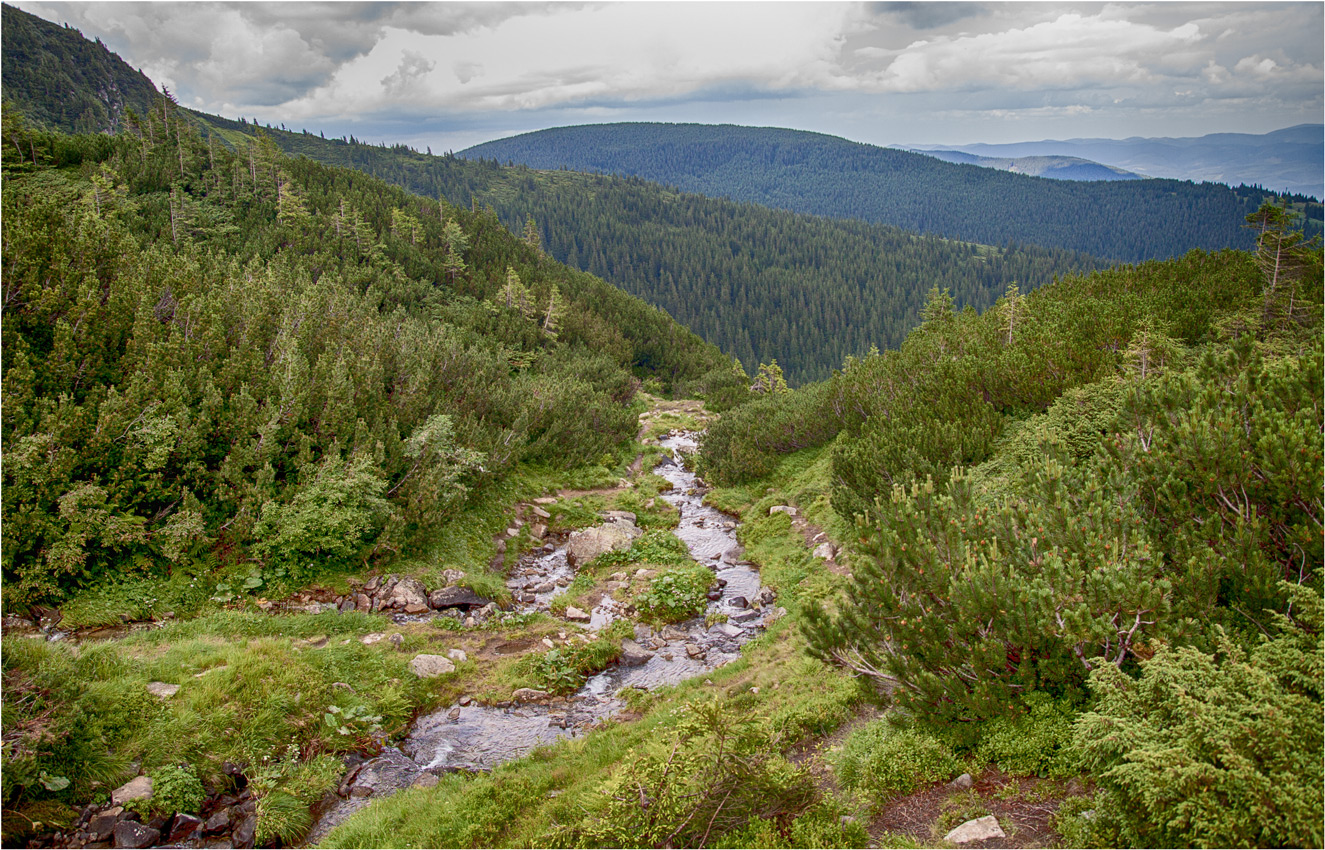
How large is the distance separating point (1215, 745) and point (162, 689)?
11.2 metres

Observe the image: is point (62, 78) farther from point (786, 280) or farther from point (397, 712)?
point (397, 712)

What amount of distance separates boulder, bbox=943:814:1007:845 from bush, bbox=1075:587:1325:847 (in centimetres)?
84

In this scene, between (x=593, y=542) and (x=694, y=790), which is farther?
(x=593, y=542)

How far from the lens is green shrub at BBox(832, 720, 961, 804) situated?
6.28 meters

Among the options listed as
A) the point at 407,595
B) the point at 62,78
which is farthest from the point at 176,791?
the point at 62,78

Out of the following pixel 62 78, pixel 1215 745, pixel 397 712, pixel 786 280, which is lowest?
pixel 397 712

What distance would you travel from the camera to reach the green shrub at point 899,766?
247 inches

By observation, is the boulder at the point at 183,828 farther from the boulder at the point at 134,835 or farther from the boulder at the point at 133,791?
the boulder at the point at 133,791

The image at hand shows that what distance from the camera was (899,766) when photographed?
251 inches

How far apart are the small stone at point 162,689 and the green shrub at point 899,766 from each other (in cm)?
847

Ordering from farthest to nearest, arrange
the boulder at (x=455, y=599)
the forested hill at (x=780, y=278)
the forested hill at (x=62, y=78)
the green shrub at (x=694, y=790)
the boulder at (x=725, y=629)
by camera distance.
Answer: the forested hill at (x=780, y=278) → the forested hill at (x=62, y=78) → the boulder at (x=455, y=599) → the boulder at (x=725, y=629) → the green shrub at (x=694, y=790)

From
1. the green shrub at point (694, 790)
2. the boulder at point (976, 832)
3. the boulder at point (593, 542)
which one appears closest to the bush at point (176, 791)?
the green shrub at point (694, 790)

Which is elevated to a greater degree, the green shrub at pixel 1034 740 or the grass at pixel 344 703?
the green shrub at pixel 1034 740

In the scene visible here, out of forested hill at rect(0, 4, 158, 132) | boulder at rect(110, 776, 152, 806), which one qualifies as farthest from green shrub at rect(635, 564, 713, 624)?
forested hill at rect(0, 4, 158, 132)
